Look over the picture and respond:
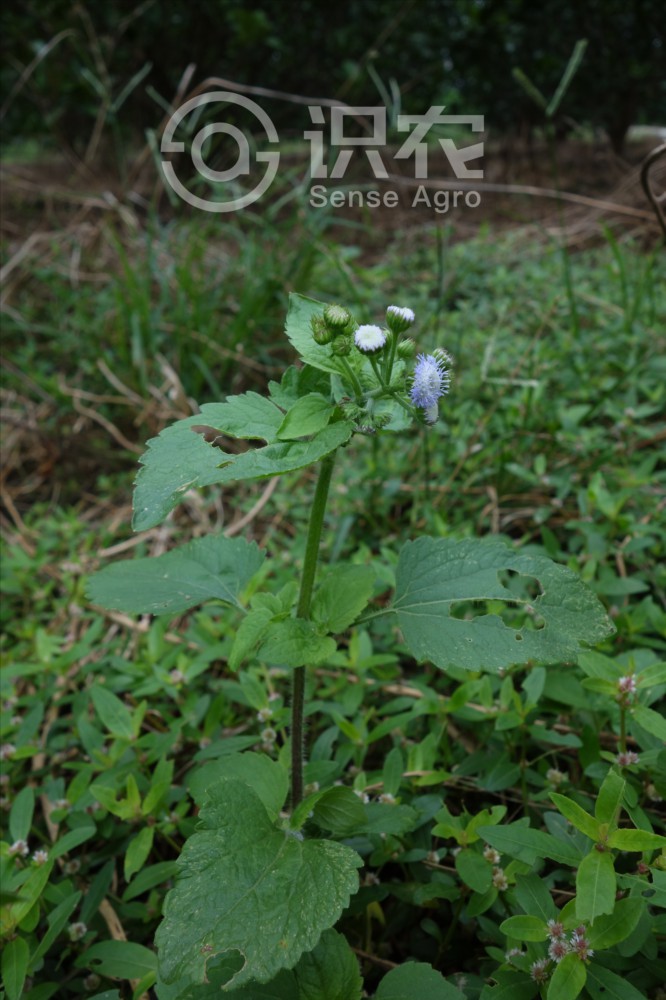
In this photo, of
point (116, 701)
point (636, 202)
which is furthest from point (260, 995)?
point (636, 202)

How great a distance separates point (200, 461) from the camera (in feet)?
2.85

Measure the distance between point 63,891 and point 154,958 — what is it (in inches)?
8.1

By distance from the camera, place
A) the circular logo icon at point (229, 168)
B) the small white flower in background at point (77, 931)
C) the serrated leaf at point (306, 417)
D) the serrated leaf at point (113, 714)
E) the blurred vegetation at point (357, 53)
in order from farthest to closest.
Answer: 1. the blurred vegetation at point (357, 53)
2. the circular logo icon at point (229, 168)
3. the serrated leaf at point (113, 714)
4. the small white flower in background at point (77, 931)
5. the serrated leaf at point (306, 417)

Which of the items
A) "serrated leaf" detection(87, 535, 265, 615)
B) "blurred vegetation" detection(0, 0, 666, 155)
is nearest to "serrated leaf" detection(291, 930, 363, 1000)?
"serrated leaf" detection(87, 535, 265, 615)

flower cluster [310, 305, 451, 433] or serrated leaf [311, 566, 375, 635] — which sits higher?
flower cluster [310, 305, 451, 433]

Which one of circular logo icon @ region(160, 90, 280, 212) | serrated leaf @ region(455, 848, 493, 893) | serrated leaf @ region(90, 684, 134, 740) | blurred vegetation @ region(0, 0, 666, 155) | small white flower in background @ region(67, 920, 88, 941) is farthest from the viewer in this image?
blurred vegetation @ region(0, 0, 666, 155)

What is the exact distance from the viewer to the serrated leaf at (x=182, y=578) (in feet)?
3.48

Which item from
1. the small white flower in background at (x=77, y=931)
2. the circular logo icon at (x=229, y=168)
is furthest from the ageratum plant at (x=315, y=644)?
the circular logo icon at (x=229, y=168)

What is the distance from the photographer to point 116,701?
4.45ft

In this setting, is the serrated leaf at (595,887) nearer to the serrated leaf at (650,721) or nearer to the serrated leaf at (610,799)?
the serrated leaf at (610,799)

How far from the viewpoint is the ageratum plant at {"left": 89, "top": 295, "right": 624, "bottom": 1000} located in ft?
2.69

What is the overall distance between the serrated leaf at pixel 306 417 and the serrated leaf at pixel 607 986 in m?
0.78

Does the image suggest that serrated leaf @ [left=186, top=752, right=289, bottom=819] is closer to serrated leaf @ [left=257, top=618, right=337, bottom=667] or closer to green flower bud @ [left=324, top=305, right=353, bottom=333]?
serrated leaf @ [left=257, top=618, right=337, bottom=667]

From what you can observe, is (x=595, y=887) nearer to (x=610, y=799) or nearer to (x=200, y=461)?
(x=610, y=799)
